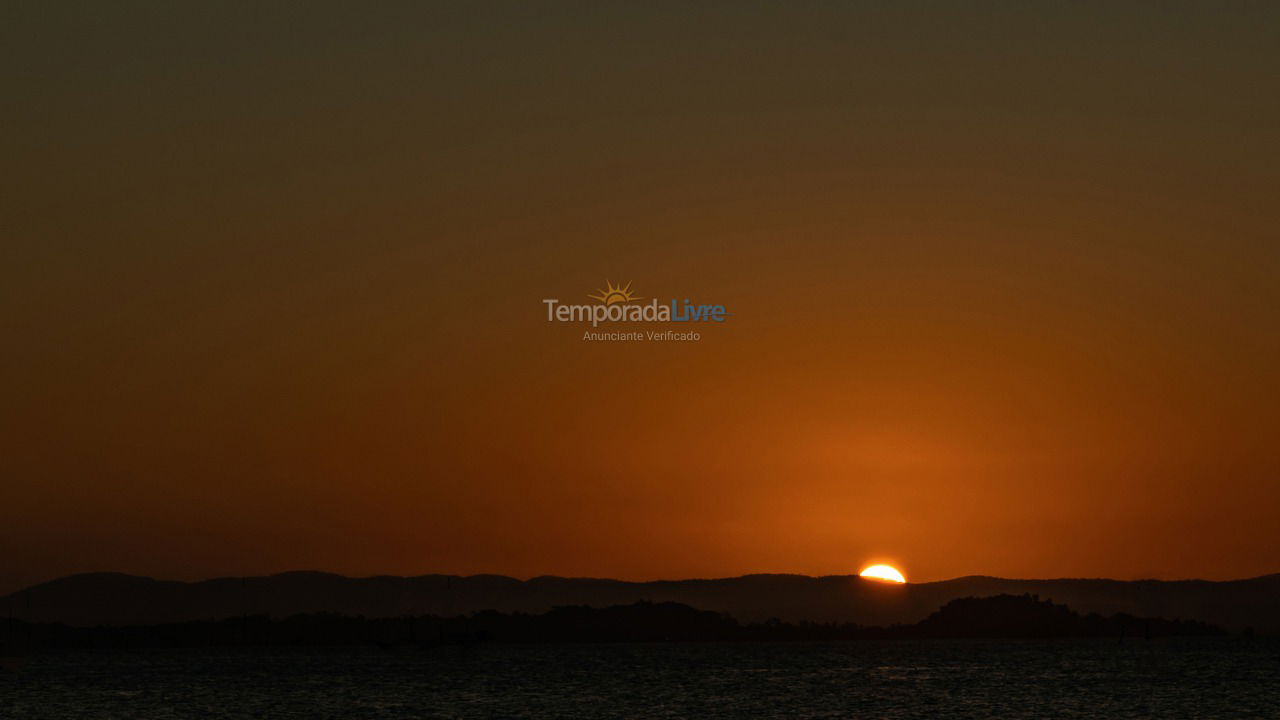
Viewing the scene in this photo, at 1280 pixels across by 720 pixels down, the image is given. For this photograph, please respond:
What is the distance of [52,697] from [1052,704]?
419 ft

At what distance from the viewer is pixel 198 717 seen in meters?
157

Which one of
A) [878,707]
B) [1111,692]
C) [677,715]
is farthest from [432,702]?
[1111,692]

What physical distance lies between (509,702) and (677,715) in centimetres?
3017

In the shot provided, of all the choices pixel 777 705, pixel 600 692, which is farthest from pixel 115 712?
pixel 777 705

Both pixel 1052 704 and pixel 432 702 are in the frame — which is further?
pixel 432 702

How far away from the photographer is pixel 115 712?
6471 inches

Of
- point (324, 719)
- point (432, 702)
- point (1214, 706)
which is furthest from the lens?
point (432, 702)

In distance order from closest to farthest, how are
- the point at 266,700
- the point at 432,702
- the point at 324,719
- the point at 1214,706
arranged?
the point at 324,719 < the point at 1214,706 < the point at 432,702 < the point at 266,700

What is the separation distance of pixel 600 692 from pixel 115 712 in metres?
61.2

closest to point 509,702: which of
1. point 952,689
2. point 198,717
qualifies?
point 198,717

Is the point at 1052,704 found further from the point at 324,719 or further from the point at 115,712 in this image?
the point at 115,712

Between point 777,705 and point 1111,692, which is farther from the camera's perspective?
point 1111,692

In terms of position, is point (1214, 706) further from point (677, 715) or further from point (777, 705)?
point (677, 715)

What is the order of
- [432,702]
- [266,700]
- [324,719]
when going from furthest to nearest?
1. [266,700]
2. [432,702]
3. [324,719]
